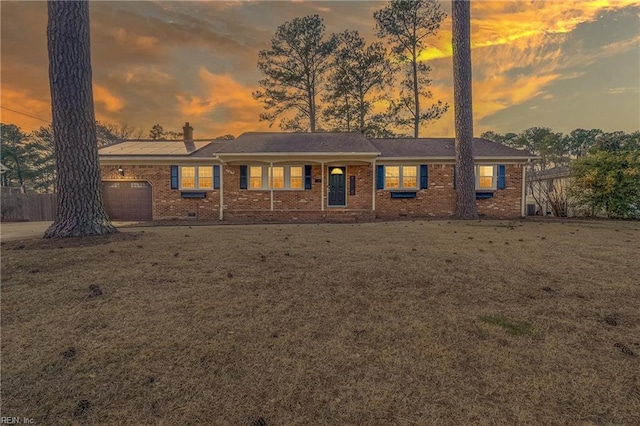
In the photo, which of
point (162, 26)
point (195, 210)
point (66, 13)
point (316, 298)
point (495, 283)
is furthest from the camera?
point (195, 210)

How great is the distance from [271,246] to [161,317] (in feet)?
9.44

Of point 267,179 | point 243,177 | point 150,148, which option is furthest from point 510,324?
point 150,148

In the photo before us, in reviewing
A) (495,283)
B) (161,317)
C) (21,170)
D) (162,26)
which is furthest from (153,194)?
(21,170)

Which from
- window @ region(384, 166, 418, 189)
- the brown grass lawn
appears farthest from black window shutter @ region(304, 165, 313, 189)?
the brown grass lawn

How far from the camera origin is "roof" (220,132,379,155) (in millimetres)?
14141

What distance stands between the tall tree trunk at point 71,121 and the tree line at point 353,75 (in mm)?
16560

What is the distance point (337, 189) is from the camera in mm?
15070

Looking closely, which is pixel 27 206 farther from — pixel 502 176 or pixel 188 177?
pixel 502 176

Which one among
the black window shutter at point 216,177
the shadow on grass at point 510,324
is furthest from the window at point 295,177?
the shadow on grass at point 510,324

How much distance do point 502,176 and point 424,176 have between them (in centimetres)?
375

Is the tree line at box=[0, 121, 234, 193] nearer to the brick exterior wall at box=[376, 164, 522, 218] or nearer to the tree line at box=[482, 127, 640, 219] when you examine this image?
the brick exterior wall at box=[376, 164, 522, 218]

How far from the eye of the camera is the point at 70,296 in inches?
133

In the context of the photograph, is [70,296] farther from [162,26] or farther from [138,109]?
[138,109]

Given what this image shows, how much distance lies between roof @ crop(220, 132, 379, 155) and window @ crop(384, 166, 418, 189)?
1448 mm
